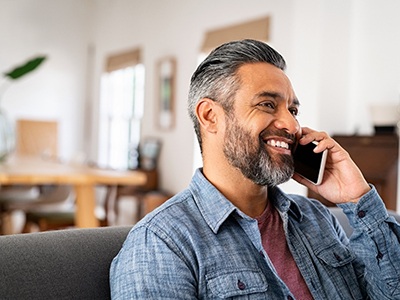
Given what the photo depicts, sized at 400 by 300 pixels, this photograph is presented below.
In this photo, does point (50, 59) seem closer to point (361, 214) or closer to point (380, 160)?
point (380, 160)

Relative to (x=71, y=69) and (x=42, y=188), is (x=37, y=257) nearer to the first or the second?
(x=42, y=188)

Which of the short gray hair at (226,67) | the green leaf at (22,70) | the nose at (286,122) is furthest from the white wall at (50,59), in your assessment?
the nose at (286,122)

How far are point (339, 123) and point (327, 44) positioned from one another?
0.59m

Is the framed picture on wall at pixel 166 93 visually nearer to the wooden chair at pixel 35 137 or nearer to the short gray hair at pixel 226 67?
the wooden chair at pixel 35 137

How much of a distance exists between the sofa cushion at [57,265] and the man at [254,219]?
5cm

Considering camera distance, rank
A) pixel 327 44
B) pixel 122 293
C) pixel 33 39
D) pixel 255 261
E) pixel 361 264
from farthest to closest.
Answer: pixel 33 39, pixel 327 44, pixel 361 264, pixel 255 261, pixel 122 293

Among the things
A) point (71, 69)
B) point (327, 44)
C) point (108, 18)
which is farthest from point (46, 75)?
point (327, 44)

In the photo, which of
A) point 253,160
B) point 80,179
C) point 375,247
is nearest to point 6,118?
point 80,179

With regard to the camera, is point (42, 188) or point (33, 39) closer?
point (42, 188)

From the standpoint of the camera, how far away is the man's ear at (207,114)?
4.36 feet

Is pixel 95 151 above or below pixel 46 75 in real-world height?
below

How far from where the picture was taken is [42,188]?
5523 mm

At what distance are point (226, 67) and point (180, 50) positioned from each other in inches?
193

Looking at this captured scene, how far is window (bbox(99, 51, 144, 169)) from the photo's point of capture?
7.15 m
